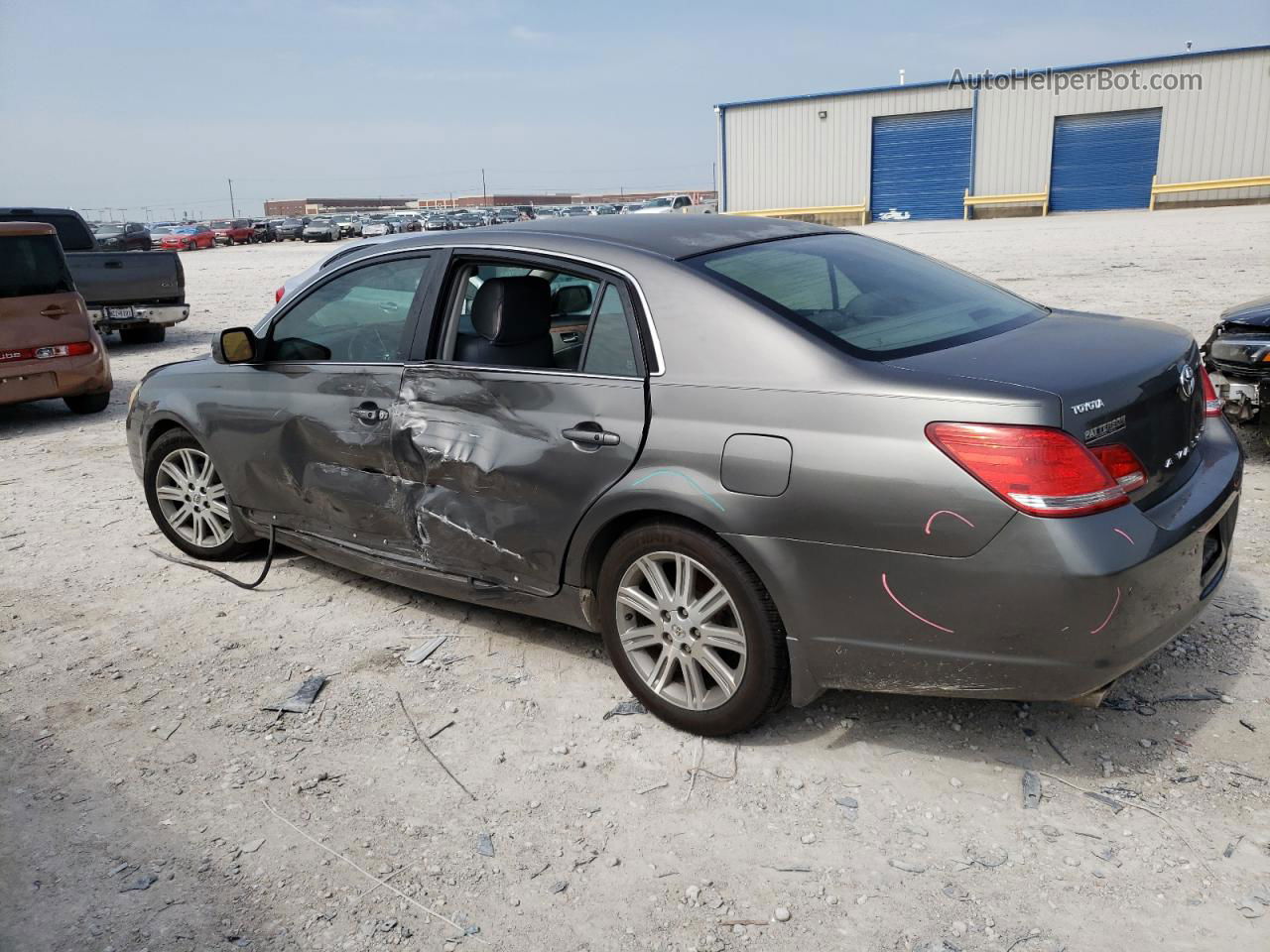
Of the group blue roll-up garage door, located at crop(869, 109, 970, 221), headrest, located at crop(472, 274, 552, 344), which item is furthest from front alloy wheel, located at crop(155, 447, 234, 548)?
blue roll-up garage door, located at crop(869, 109, 970, 221)

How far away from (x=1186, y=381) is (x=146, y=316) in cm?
1401

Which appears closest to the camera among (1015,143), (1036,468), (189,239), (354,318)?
(1036,468)

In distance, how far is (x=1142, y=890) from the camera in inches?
104

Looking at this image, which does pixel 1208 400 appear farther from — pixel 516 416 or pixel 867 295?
pixel 516 416

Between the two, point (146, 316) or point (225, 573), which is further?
point (146, 316)

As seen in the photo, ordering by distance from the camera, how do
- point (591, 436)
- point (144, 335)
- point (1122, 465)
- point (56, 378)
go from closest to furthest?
1. point (1122, 465)
2. point (591, 436)
3. point (56, 378)
4. point (144, 335)

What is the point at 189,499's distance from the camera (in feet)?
17.5

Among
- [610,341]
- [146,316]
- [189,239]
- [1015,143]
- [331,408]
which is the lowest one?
[146,316]

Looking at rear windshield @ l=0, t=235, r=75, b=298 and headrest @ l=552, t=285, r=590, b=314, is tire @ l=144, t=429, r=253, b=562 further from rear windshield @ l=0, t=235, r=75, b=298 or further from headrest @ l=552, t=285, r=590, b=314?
rear windshield @ l=0, t=235, r=75, b=298

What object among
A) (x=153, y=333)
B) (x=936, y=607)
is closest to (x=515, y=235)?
(x=936, y=607)

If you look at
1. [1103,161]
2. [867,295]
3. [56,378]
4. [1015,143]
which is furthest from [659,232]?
[1015,143]

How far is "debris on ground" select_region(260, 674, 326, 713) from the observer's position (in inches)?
152

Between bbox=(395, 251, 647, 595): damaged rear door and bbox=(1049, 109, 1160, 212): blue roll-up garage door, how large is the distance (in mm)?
40365

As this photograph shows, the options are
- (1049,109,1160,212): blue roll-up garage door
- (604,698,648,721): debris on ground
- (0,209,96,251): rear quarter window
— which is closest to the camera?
(604,698,648,721): debris on ground
